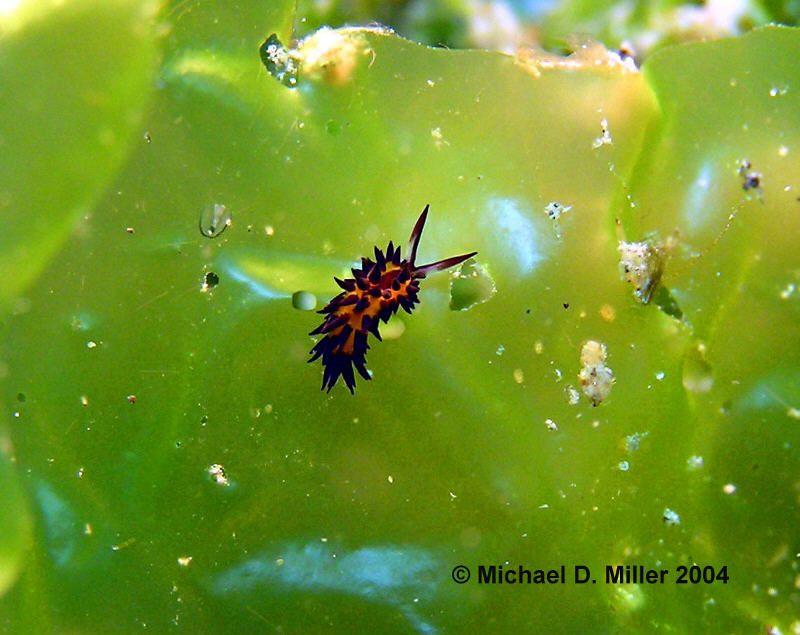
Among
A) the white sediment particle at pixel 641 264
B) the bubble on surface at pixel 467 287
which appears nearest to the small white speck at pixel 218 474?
the bubble on surface at pixel 467 287

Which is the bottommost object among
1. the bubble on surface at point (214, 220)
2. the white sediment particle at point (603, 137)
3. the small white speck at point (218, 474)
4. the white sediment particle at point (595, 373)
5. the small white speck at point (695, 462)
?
the small white speck at point (218, 474)

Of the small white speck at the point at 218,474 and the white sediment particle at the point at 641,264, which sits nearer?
the white sediment particle at the point at 641,264

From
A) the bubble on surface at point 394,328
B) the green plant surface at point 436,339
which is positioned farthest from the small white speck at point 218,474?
the bubble on surface at point 394,328

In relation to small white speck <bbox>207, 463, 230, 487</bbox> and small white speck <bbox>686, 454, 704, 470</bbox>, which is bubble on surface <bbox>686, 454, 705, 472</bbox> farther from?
small white speck <bbox>207, 463, 230, 487</bbox>

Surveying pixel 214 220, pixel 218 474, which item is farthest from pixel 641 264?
pixel 218 474

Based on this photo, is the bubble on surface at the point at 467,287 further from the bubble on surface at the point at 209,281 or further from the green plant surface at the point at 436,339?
the bubble on surface at the point at 209,281

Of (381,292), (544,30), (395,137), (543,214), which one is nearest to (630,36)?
A: (544,30)

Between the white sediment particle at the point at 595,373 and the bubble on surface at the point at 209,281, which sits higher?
the bubble on surface at the point at 209,281

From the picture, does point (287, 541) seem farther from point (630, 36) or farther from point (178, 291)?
point (630, 36)
